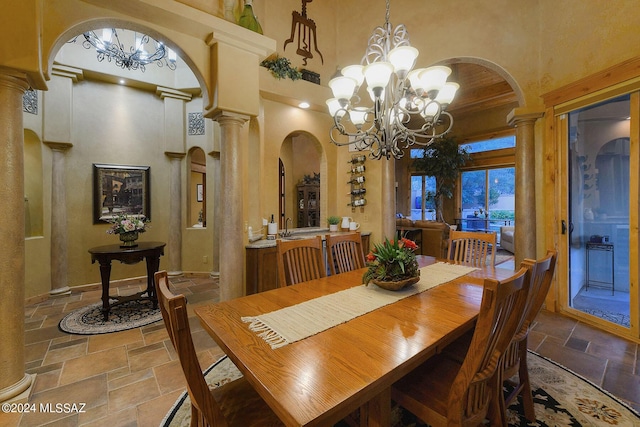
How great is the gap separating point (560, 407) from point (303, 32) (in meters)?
5.05

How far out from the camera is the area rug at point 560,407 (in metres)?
1.73

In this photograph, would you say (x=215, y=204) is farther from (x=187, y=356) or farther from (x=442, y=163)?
(x=442, y=163)

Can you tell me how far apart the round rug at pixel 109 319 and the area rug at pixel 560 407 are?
1.58 m

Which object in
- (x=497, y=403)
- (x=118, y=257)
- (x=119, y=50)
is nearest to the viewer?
(x=497, y=403)

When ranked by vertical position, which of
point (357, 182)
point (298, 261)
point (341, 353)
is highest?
point (357, 182)

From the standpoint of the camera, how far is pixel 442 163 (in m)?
7.95

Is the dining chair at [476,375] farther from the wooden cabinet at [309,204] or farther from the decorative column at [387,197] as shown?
the wooden cabinet at [309,204]

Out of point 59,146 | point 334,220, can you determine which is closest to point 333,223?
point 334,220

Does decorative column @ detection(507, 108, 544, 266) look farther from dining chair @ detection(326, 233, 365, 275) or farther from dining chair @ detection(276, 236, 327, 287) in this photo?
dining chair @ detection(276, 236, 327, 287)

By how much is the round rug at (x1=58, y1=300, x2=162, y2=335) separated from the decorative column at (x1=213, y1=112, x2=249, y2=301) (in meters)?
1.11

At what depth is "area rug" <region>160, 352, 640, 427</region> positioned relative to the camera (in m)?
1.73

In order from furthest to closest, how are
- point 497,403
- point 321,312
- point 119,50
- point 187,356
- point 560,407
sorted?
point 119,50 → point 560,407 → point 321,312 → point 497,403 → point 187,356

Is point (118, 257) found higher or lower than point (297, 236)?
lower

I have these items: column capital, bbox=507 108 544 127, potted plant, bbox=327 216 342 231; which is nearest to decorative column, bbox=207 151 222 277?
potted plant, bbox=327 216 342 231
